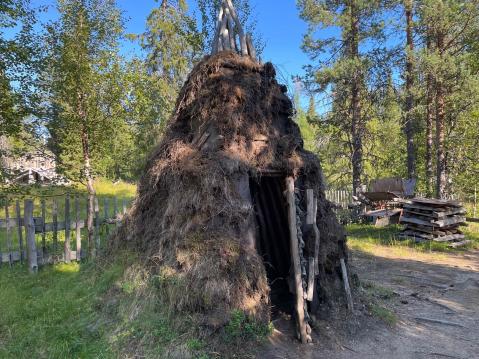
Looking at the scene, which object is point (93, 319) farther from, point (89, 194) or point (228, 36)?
point (228, 36)

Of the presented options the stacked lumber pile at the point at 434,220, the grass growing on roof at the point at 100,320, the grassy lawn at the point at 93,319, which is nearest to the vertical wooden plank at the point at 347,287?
the grass growing on roof at the point at 100,320

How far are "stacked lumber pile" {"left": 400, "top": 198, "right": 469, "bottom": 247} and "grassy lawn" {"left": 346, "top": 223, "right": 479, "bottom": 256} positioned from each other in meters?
0.32

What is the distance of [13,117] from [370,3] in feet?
43.5

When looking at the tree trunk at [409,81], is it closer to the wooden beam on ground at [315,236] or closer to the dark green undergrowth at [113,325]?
the wooden beam on ground at [315,236]

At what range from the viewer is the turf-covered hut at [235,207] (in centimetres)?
518

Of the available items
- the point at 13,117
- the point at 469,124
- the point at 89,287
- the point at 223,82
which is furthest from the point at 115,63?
the point at 469,124

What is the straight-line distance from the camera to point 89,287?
251 inches

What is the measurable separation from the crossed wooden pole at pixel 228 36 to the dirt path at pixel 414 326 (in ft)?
15.7

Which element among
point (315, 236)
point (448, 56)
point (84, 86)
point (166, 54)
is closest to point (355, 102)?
point (448, 56)

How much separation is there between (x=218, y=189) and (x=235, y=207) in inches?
13.7

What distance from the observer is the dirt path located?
5168 millimetres

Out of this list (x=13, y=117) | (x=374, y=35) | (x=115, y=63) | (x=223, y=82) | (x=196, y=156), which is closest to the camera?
(x=196, y=156)

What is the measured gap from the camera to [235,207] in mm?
5480

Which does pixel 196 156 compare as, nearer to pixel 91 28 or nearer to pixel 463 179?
pixel 91 28
